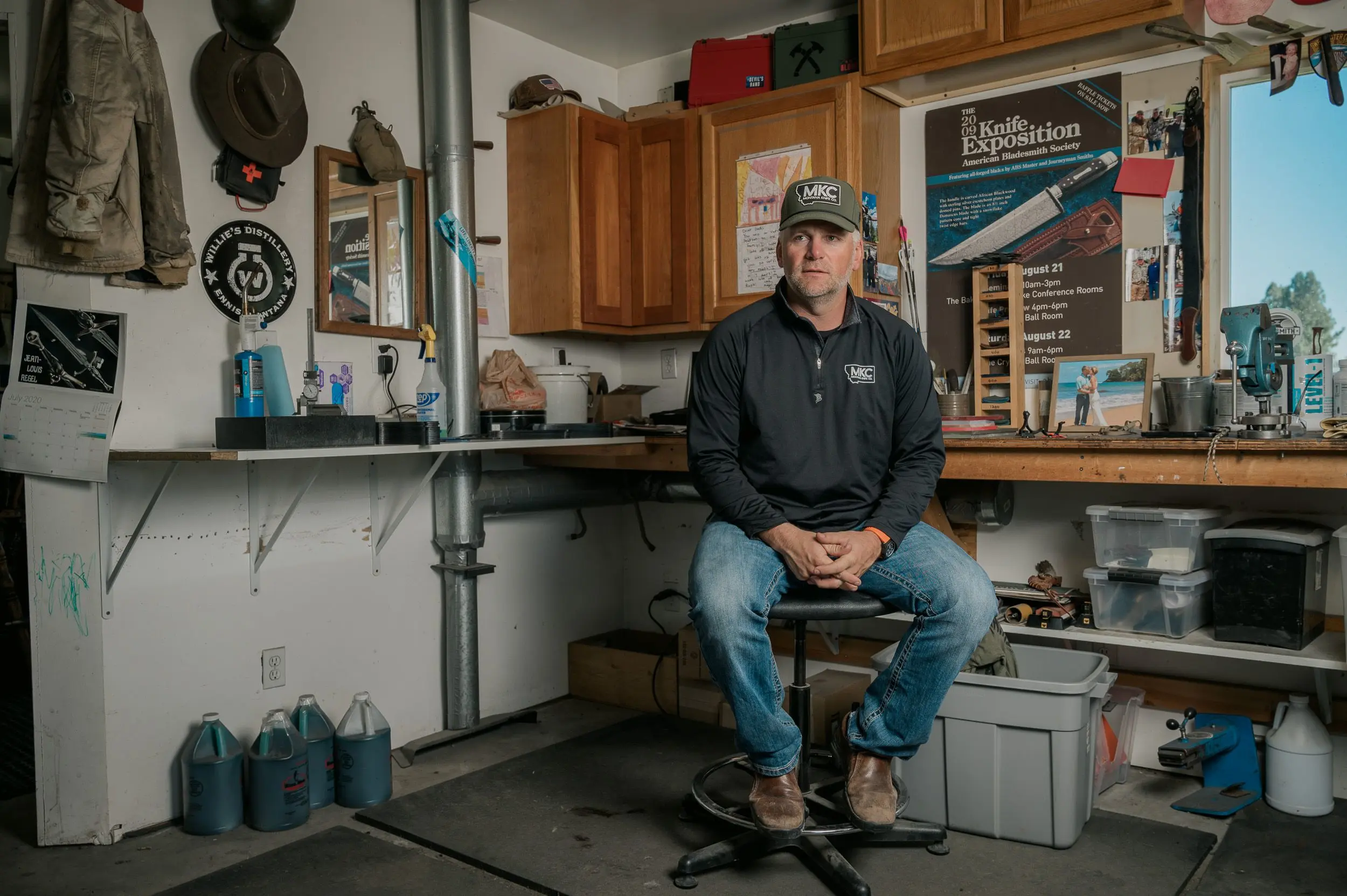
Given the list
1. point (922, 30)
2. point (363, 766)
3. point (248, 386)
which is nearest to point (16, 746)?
point (363, 766)

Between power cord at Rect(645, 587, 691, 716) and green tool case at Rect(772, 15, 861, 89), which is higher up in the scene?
green tool case at Rect(772, 15, 861, 89)

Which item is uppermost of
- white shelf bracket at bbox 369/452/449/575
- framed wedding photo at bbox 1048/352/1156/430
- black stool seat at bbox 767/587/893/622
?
framed wedding photo at bbox 1048/352/1156/430

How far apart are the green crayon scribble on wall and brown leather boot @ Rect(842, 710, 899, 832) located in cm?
178

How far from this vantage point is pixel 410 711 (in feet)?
10.3

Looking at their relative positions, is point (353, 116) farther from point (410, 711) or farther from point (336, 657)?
point (410, 711)

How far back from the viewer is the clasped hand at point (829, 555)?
196 centimetres

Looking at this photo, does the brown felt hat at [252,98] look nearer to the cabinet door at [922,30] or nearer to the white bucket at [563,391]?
the white bucket at [563,391]

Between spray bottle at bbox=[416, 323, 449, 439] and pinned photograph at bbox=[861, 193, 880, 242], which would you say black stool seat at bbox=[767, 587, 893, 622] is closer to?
spray bottle at bbox=[416, 323, 449, 439]

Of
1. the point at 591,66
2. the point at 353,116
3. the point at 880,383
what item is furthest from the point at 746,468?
the point at 591,66

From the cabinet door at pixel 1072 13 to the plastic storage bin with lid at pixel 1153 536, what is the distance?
1.24m

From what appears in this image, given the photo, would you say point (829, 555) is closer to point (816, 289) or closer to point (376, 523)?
point (816, 289)

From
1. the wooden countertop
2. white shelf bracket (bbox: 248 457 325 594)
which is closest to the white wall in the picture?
white shelf bracket (bbox: 248 457 325 594)

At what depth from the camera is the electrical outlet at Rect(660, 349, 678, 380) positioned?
3766mm

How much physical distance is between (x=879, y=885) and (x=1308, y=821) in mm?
1116
